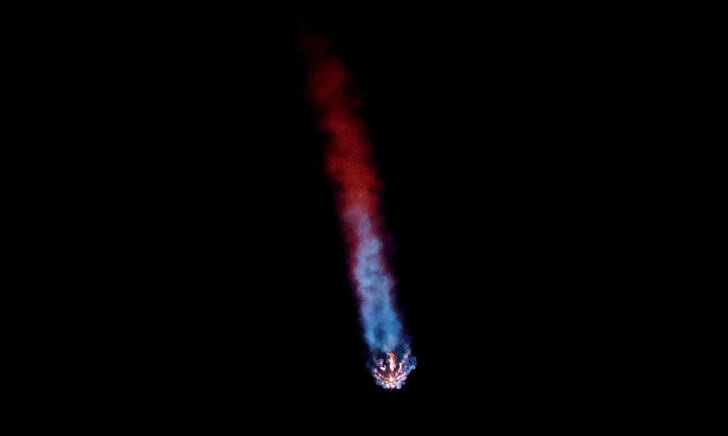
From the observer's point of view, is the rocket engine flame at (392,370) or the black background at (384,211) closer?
the black background at (384,211)

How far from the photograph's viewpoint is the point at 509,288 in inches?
202

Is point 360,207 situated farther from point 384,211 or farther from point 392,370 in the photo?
point 392,370

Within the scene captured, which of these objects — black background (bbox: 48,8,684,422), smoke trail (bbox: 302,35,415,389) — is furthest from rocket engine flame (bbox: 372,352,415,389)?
black background (bbox: 48,8,684,422)

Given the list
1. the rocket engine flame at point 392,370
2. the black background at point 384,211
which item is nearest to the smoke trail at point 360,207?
the rocket engine flame at point 392,370

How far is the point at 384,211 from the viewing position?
4.79 meters

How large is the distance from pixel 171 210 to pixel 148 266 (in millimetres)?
677

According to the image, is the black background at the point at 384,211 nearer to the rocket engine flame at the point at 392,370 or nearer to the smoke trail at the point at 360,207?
the smoke trail at the point at 360,207

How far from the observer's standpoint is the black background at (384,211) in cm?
436

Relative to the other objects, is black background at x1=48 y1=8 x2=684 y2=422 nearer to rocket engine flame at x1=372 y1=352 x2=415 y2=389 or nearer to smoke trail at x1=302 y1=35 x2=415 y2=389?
smoke trail at x1=302 y1=35 x2=415 y2=389

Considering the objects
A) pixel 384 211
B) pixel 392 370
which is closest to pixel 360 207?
pixel 384 211

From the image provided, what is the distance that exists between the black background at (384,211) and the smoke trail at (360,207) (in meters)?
0.13

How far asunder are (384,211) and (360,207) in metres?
0.25

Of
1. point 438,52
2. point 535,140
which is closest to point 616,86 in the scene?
point 535,140

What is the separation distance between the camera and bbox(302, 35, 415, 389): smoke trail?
4.40 metres
